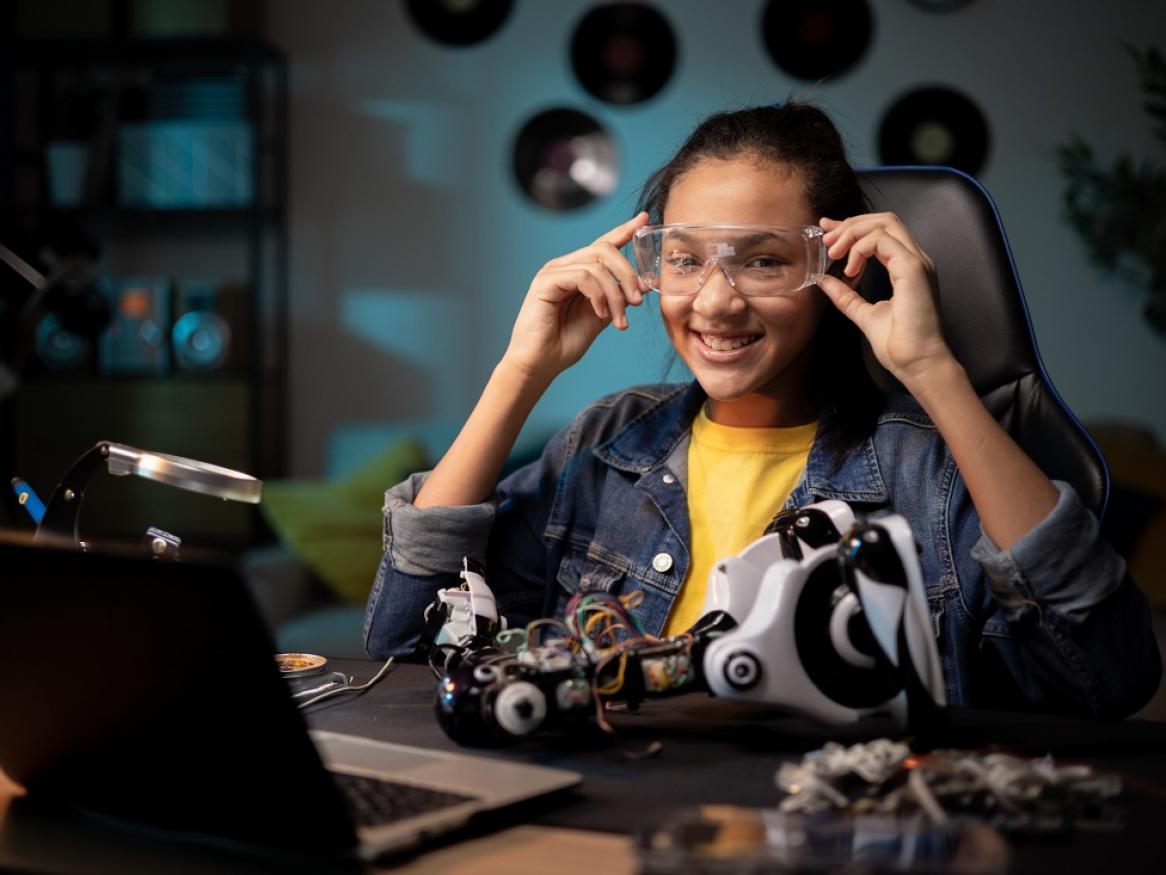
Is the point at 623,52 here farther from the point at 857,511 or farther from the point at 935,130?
the point at 857,511

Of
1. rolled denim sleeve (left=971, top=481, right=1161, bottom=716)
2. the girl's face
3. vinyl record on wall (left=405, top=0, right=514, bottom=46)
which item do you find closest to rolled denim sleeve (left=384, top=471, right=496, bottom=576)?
the girl's face

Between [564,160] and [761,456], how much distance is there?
2779mm

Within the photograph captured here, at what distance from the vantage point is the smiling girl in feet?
3.93

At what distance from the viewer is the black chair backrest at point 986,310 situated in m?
1.44

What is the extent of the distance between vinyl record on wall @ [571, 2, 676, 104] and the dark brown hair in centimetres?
260

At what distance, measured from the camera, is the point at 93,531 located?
13.7 feet

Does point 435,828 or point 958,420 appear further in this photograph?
point 958,420

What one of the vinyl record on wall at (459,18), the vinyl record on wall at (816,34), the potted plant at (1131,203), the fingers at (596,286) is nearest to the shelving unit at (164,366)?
the vinyl record on wall at (459,18)

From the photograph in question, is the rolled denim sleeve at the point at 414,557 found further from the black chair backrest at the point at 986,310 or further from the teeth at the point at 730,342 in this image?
the black chair backrest at the point at 986,310

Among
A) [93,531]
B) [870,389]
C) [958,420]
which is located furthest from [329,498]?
[958,420]

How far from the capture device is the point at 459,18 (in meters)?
4.16

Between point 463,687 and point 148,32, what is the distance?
3.76m

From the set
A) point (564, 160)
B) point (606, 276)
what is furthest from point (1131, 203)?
Result: point (606, 276)

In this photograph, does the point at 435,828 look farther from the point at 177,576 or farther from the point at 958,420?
the point at 958,420
